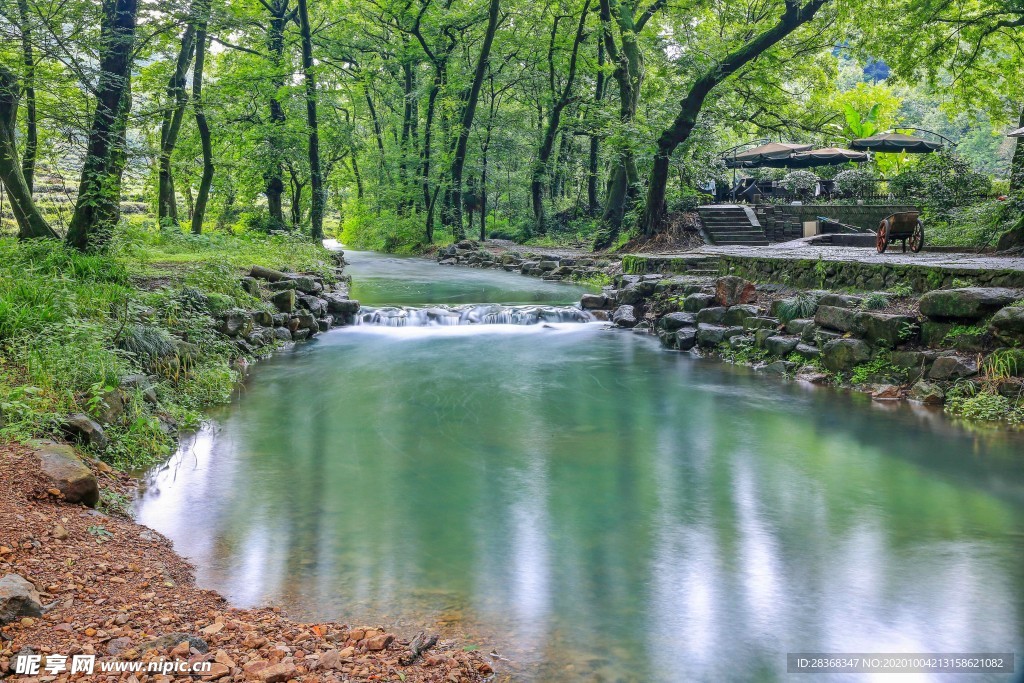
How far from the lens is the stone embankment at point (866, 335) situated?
9.01 m

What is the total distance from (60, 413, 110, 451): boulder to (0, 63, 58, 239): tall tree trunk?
20.8 ft

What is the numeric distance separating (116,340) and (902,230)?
12.8 m

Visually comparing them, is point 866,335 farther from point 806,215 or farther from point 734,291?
point 806,215

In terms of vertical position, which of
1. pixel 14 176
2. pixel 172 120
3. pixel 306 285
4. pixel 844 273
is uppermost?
pixel 172 120

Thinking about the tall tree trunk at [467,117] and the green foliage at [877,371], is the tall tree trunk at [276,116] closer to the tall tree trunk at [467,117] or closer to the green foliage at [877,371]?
the tall tree trunk at [467,117]

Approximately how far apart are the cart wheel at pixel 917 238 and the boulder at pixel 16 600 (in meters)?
14.2

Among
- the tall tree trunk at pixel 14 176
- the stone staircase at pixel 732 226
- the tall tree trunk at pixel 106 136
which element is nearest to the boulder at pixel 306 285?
the tall tree trunk at pixel 106 136

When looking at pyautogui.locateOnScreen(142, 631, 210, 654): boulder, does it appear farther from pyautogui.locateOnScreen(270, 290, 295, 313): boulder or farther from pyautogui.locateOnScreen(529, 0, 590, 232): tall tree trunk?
pyautogui.locateOnScreen(529, 0, 590, 232): tall tree trunk

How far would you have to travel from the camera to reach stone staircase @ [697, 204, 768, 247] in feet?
70.2

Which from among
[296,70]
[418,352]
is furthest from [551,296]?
[296,70]

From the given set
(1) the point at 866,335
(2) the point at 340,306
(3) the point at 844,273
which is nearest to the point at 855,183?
(3) the point at 844,273

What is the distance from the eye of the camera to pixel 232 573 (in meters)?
4.99

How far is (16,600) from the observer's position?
349 cm

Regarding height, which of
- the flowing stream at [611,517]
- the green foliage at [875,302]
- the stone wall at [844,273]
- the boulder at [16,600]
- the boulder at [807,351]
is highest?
the stone wall at [844,273]
